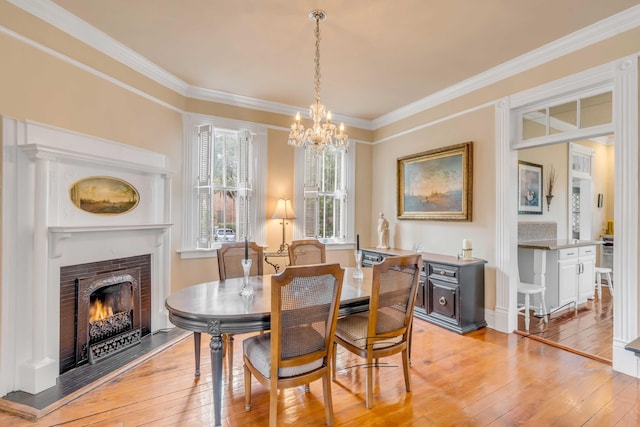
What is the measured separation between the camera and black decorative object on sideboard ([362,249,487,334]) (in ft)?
11.5

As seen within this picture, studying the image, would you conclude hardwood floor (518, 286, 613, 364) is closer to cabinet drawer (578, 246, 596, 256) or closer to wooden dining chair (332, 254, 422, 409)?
cabinet drawer (578, 246, 596, 256)

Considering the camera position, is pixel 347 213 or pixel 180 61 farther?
pixel 347 213

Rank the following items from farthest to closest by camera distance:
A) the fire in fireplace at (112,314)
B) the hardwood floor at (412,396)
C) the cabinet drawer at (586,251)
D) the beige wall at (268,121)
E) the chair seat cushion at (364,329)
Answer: the cabinet drawer at (586,251) → the fire in fireplace at (112,314) → the beige wall at (268,121) → the chair seat cushion at (364,329) → the hardwood floor at (412,396)

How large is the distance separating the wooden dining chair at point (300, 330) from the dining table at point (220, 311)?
0.54ft

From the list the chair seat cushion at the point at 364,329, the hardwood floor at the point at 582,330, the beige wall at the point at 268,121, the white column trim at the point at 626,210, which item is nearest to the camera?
the chair seat cushion at the point at 364,329

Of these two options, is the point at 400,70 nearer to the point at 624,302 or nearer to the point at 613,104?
the point at 613,104

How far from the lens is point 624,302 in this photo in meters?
2.62

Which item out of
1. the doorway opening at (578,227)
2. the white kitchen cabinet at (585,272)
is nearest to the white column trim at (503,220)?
the doorway opening at (578,227)

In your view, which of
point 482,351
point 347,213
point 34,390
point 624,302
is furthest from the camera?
point 347,213

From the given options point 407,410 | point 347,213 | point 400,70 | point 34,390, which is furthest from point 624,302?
point 34,390

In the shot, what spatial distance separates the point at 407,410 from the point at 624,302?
2.08 m

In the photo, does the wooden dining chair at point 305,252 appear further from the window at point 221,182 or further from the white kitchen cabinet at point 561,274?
the white kitchen cabinet at point 561,274

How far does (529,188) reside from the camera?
4516 mm

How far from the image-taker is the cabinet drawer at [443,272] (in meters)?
3.53
